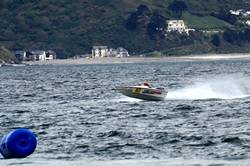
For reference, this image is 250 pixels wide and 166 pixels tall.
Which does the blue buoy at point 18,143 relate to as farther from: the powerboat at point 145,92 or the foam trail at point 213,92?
the foam trail at point 213,92

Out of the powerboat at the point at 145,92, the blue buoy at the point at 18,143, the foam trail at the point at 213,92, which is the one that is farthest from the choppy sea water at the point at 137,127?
the powerboat at the point at 145,92

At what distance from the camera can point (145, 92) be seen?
7450 cm

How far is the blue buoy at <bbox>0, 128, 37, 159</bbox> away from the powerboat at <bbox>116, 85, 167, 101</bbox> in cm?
3231

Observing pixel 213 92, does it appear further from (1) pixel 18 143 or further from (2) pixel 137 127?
(1) pixel 18 143

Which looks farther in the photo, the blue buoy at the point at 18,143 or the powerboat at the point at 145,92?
the powerboat at the point at 145,92

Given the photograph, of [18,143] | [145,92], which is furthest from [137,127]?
[145,92]

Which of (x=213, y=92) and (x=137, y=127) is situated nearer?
(x=137, y=127)

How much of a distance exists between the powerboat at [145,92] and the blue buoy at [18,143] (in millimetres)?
32313

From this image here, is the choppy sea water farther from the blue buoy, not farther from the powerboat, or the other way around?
the powerboat

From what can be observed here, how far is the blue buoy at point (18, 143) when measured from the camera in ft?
137

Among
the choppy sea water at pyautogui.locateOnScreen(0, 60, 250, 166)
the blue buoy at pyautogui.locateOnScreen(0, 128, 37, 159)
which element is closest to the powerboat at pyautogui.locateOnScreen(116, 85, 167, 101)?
the choppy sea water at pyautogui.locateOnScreen(0, 60, 250, 166)

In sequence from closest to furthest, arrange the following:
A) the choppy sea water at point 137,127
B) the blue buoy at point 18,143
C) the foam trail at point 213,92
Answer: the blue buoy at point 18,143, the choppy sea water at point 137,127, the foam trail at point 213,92

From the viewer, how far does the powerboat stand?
74.4 metres

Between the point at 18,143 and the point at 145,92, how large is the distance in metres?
33.1
